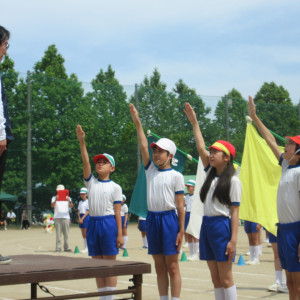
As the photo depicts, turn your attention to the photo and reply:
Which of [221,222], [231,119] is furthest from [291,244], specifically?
[231,119]

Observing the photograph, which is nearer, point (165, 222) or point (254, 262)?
point (165, 222)

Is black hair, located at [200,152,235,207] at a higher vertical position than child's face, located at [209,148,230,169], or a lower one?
lower

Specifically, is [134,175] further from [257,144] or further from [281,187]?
[281,187]

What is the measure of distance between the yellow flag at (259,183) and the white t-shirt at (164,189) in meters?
2.96

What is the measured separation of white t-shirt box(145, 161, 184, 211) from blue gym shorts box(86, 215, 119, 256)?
2.98 feet

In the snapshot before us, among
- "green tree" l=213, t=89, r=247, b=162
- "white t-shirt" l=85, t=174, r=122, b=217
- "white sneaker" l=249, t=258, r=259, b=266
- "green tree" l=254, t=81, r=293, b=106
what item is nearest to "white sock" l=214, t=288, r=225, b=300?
"white t-shirt" l=85, t=174, r=122, b=217

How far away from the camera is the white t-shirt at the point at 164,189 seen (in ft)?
24.1

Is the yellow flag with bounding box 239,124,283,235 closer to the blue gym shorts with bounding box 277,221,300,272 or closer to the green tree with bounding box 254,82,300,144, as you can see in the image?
the blue gym shorts with bounding box 277,221,300,272

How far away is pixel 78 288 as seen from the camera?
33.1 ft

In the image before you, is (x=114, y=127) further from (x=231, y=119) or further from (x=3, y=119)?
(x=3, y=119)

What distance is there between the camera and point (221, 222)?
21.3 feet

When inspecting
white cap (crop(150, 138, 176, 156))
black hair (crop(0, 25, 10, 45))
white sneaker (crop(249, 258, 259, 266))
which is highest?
black hair (crop(0, 25, 10, 45))

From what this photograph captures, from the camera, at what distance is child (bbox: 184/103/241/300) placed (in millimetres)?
6395

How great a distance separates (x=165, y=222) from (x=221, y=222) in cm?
99
